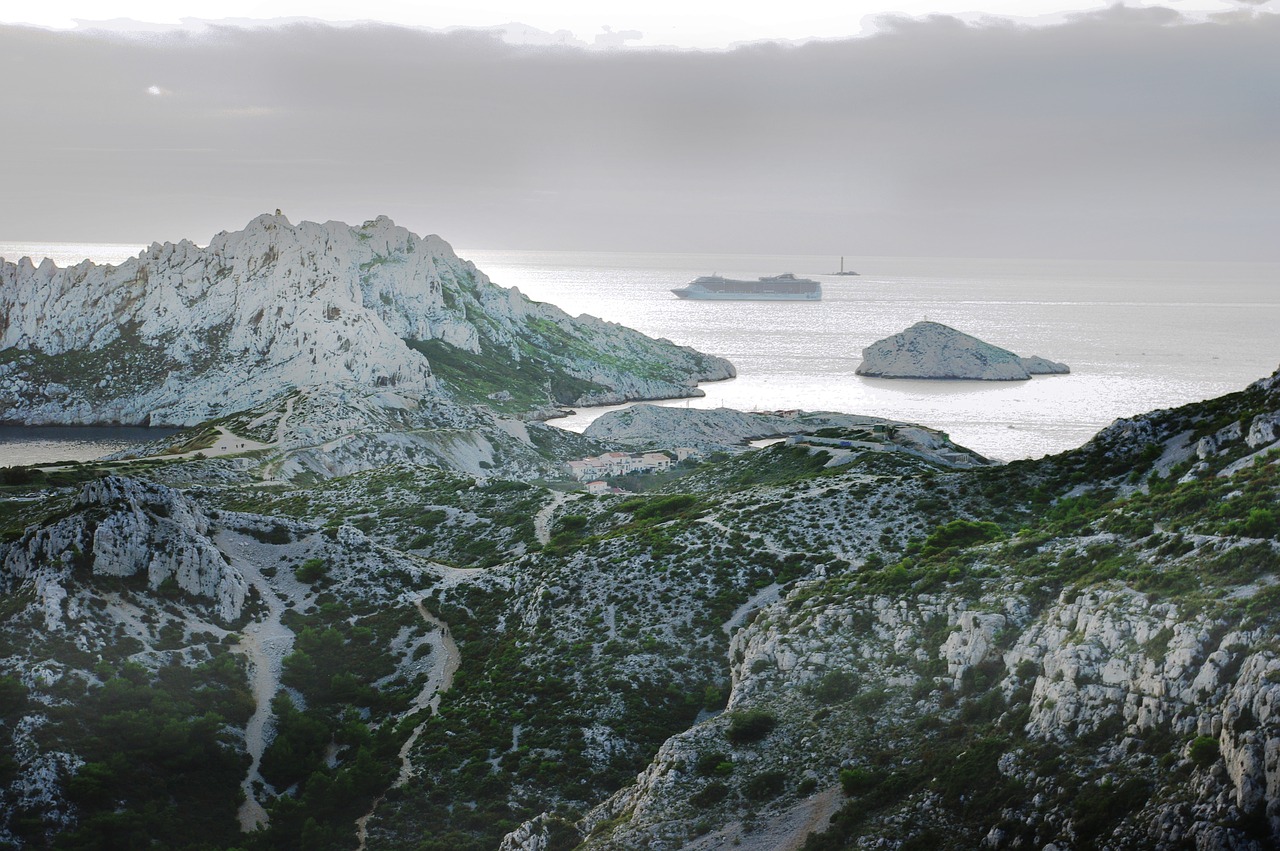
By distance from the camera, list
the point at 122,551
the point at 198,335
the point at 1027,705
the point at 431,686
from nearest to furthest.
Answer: the point at 1027,705
the point at 431,686
the point at 122,551
the point at 198,335

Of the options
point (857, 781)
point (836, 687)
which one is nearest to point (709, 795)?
point (857, 781)

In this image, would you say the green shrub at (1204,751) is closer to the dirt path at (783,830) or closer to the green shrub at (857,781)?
the green shrub at (857,781)

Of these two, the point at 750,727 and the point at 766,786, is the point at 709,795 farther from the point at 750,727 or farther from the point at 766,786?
the point at 750,727

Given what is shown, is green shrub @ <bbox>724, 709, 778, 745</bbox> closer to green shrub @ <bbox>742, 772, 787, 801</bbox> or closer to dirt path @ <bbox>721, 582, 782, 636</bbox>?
green shrub @ <bbox>742, 772, 787, 801</bbox>

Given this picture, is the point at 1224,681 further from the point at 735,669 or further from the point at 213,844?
the point at 213,844

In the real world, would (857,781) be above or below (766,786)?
above

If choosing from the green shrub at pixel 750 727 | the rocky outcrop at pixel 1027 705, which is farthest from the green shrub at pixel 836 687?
the green shrub at pixel 750 727

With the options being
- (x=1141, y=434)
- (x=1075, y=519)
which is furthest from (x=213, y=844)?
(x=1141, y=434)
